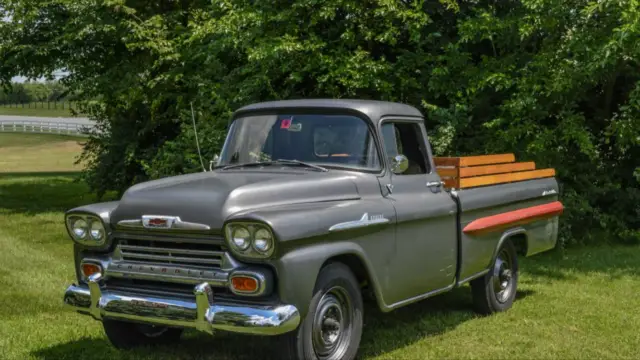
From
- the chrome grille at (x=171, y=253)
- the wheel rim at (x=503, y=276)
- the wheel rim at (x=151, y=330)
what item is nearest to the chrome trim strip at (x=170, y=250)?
the chrome grille at (x=171, y=253)

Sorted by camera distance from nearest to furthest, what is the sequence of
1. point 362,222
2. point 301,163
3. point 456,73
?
point 362,222 < point 301,163 < point 456,73

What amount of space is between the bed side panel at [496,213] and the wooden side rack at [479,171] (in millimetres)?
67

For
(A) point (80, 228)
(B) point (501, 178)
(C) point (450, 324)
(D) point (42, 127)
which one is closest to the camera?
(A) point (80, 228)

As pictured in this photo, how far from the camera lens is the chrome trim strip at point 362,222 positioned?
222 inches

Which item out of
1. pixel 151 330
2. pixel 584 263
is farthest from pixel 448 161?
pixel 584 263

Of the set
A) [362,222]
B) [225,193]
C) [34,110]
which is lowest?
[34,110]

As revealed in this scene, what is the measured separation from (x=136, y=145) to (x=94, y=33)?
8.92 feet

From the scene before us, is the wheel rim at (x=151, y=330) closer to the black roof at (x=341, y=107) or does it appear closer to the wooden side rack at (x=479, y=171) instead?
the black roof at (x=341, y=107)

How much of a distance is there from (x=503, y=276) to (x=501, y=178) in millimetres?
1004

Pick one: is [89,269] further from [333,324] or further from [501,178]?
[501,178]

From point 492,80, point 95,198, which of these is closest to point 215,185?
point 492,80

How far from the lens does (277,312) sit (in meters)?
5.13

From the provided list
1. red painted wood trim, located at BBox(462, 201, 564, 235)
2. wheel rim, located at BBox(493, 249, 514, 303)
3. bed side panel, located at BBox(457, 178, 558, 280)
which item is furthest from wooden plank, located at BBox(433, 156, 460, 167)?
wheel rim, located at BBox(493, 249, 514, 303)

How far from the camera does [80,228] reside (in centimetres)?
610
